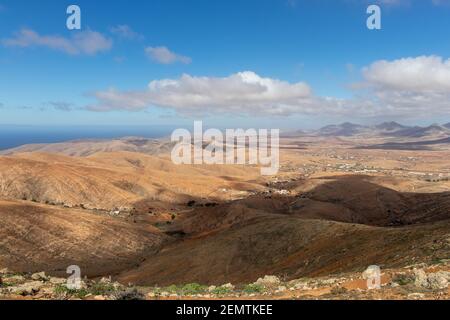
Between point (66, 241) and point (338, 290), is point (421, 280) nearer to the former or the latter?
point (338, 290)

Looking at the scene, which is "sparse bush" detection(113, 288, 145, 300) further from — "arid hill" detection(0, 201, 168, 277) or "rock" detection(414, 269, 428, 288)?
"arid hill" detection(0, 201, 168, 277)

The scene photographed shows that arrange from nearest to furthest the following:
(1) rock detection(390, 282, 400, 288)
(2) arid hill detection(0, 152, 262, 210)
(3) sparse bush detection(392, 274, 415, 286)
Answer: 1. (1) rock detection(390, 282, 400, 288)
2. (3) sparse bush detection(392, 274, 415, 286)
3. (2) arid hill detection(0, 152, 262, 210)

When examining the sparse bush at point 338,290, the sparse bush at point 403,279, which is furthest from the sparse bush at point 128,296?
the sparse bush at point 403,279

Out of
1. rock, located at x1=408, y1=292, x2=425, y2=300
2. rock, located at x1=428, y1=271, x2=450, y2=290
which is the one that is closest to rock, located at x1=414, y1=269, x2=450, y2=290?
rock, located at x1=428, y1=271, x2=450, y2=290

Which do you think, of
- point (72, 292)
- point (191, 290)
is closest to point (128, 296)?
point (72, 292)

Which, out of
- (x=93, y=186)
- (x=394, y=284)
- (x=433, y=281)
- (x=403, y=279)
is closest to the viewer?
(x=433, y=281)

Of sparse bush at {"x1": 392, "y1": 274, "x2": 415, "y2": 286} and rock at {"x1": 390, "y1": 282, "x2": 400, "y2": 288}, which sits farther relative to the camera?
sparse bush at {"x1": 392, "y1": 274, "x2": 415, "y2": 286}

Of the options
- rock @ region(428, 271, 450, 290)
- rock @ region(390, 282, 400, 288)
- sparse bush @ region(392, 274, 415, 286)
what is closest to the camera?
rock @ region(428, 271, 450, 290)

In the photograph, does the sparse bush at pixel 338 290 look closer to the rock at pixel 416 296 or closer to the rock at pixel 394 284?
the rock at pixel 394 284
